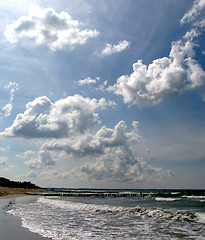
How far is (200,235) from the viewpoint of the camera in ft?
44.3

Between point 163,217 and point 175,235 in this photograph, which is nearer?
point 175,235

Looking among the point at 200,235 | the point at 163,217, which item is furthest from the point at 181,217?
the point at 200,235

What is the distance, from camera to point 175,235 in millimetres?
13359

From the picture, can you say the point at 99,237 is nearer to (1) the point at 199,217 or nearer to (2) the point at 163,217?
(2) the point at 163,217

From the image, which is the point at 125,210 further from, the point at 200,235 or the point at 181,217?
the point at 200,235

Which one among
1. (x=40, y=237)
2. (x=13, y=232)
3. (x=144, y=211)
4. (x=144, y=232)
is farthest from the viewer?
(x=144, y=211)

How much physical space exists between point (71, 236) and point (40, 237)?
176cm

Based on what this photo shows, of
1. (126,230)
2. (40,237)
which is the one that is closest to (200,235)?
(126,230)

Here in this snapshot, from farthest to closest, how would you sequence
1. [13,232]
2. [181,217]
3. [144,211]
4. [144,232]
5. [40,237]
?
[144,211]
[181,217]
[144,232]
[13,232]
[40,237]

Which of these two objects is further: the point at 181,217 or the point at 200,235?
the point at 181,217

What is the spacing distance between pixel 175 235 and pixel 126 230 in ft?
10.5

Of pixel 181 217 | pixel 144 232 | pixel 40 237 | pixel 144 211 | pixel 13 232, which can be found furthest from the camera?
pixel 144 211

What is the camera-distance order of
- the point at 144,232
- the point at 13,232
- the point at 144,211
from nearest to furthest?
the point at 13,232 < the point at 144,232 < the point at 144,211

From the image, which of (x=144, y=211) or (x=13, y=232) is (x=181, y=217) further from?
(x=13, y=232)
